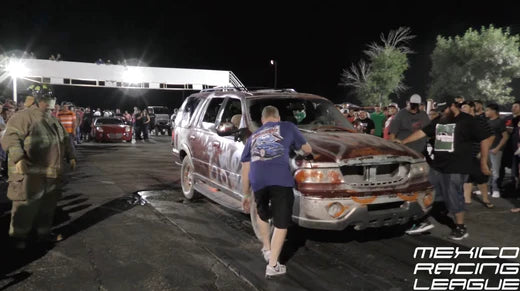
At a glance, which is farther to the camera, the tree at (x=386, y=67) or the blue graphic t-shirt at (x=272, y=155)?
the tree at (x=386, y=67)

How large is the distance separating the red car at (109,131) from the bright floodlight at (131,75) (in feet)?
34.5

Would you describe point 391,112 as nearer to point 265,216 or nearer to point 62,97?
point 265,216

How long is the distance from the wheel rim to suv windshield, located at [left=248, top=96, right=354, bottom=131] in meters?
2.05

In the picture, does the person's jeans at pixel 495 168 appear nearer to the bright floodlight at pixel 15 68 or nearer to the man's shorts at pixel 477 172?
the man's shorts at pixel 477 172

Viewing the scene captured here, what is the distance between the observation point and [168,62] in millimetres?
61531

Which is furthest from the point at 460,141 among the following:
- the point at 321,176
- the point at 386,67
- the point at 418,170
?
→ the point at 386,67

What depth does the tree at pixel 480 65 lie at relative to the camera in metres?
45.1

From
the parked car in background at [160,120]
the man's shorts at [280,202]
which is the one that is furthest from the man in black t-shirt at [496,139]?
the parked car in background at [160,120]


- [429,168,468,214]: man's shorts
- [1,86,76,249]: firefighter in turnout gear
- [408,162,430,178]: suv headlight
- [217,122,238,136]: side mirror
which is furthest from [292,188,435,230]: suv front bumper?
A: [1,86,76,249]: firefighter in turnout gear

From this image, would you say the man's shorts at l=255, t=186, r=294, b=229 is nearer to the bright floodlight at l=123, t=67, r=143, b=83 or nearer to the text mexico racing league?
the text mexico racing league

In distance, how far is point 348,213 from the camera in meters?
4.57

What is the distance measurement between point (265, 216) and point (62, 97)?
151ft

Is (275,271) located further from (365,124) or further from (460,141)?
(365,124)

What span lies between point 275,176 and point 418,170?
1965 mm
